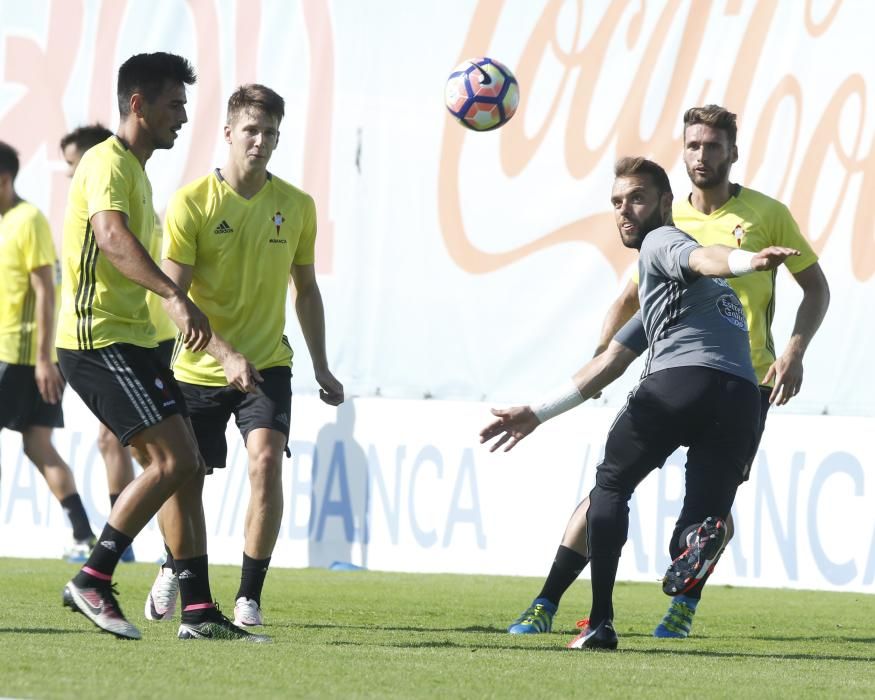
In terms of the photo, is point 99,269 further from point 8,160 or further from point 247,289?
point 8,160

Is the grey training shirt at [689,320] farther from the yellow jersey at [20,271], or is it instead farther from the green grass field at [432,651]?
the yellow jersey at [20,271]

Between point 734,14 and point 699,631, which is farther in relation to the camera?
point 734,14

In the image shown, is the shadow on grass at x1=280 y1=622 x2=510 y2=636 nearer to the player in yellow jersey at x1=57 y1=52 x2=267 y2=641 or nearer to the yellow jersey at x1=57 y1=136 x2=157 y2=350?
the player in yellow jersey at x1=57 y1=52 x2=267 y2=641

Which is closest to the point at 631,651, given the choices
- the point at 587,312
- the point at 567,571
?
the point at 567,571

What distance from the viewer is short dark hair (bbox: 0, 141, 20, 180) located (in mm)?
10086

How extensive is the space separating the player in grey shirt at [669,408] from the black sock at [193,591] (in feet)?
3.95

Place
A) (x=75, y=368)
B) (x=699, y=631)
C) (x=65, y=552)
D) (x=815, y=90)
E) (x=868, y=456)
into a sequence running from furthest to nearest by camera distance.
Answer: (x=65, y=552) < (x=815, y=90) < (x=868, y=456) < (x=699, y=631) < (x=75, y=368)

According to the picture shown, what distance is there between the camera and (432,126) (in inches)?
459

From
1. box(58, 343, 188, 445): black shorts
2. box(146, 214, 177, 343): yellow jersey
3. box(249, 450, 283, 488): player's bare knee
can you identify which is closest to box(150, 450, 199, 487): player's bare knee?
box(58, 343, 188, 445): black shorts

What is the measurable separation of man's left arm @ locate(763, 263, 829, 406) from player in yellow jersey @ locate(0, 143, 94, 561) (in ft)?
15.6

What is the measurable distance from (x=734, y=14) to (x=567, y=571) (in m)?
5.12

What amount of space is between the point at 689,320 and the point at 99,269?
2.22m

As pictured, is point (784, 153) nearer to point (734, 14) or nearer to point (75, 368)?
point (734, 14)

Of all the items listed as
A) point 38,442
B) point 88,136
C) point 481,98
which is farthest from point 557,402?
point 38,442
